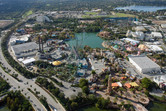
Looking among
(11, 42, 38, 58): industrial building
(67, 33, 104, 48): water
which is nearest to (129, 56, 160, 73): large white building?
(67, 33, 104, 48): water

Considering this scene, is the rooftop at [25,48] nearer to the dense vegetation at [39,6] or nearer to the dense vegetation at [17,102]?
the dense vegetation at [17,102]

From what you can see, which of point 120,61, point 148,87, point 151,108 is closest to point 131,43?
point 120,61

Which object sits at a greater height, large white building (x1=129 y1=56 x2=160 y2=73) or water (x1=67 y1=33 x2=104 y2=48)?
water (x1=67 y1=33 x2=104 y2=48)

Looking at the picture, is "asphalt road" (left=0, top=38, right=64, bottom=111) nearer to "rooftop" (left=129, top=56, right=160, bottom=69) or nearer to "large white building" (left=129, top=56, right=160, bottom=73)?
"large white building" (left=129, top=56, right=160, bottom=73)

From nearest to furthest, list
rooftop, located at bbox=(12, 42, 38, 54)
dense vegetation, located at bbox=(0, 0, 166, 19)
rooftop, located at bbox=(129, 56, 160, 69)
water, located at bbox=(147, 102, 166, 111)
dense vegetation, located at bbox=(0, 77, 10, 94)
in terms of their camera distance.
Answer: water, located at bbox=(147, 102, 166, 111) < dense vegetation, located at bbox=(0, 77, 10, 94) < rooftop, located at bbox=(129, 56, 160, 69) < rooftop, located at bbox=(12, 42, 38, 54) < dense vegetation, located at bbox=(0, 0, 166, 19)

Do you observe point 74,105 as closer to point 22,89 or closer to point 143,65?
point 22,89

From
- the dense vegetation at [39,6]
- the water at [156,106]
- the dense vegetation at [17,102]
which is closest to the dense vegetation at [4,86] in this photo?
the dense vegetation at [17,102]

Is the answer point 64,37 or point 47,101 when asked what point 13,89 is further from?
point 64,37

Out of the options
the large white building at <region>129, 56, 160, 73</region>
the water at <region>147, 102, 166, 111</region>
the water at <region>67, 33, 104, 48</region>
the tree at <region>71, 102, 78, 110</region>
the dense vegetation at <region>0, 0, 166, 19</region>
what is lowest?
the water at <region>147, 102, 166, 111</region>
